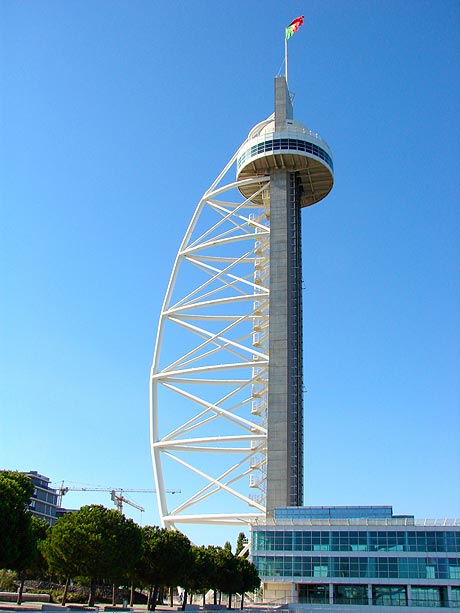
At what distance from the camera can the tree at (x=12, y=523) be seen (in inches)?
1497

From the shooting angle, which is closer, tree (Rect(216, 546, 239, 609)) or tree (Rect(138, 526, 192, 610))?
tree (Rect(138, 526, 192, 610))

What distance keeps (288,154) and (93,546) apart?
47053 mm

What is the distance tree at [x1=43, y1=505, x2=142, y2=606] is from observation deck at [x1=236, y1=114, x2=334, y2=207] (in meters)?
44.1

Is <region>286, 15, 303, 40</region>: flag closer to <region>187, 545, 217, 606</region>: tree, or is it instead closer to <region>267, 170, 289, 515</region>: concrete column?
<region>267, 170, 289, 515</region>: concrete column

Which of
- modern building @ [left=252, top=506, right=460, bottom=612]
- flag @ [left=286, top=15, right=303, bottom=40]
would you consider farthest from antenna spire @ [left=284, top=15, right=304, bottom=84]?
modern building @ [left=252, top=506, right=460, bottom=612]

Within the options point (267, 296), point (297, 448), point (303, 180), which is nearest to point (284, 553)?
point (297, 448)

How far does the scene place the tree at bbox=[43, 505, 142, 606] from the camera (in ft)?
147

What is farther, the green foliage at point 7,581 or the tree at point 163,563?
the green foliage at point 7,581

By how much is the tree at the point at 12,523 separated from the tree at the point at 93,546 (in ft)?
12.2

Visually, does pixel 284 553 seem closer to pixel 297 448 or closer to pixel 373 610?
pixel 373 610

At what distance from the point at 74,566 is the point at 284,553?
17.9m

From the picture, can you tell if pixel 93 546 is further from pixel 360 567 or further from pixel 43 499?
pixel 43 499

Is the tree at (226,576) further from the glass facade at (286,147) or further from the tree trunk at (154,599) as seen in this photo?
the glass facade at (286,147)

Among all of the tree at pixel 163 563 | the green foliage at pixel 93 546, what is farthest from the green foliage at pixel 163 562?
the green foliage at pixel 93 546
